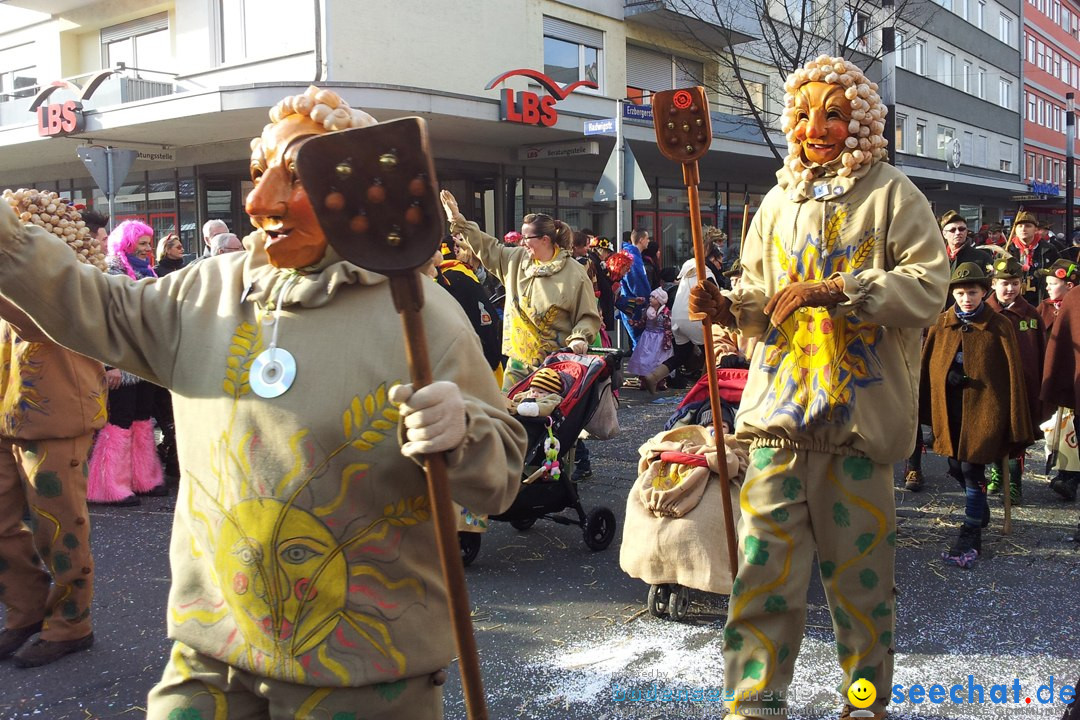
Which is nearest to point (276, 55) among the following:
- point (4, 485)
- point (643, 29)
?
point (643, 29)

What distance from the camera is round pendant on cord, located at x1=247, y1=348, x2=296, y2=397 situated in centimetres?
201

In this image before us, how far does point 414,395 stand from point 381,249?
264mm

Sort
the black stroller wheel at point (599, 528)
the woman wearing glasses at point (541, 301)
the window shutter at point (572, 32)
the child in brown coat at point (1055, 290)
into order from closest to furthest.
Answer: the black stroller wheel at point (599, 528) < the woman wearing glasses at point (541, 301) < the child in brown coat at point (1055, 290) < the window shutter at point (572, 32)

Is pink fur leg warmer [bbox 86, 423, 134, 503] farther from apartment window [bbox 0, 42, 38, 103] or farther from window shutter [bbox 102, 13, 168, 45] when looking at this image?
apartment window [bbox 0, 42, 38, 103]

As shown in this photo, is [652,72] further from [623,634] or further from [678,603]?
[623,634]

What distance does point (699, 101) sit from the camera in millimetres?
3898

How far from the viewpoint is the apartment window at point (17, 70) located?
21.1 m

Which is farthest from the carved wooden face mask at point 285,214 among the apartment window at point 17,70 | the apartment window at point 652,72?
the apartment window at point 17,70

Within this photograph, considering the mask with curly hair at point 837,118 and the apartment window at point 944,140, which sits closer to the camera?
the mask with curly hair at point 837,118

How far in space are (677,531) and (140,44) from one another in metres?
18.2

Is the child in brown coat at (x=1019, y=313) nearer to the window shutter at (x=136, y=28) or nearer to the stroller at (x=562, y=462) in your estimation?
the stroller at (x=562, y=462)

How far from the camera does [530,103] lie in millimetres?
16094

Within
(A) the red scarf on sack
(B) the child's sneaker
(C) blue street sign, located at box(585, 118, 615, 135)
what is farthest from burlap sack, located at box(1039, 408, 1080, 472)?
(C) blue street sign, located at box(585, 118, 615, 135)

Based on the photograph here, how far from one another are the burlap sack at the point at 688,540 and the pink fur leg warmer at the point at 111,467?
4331 mm
